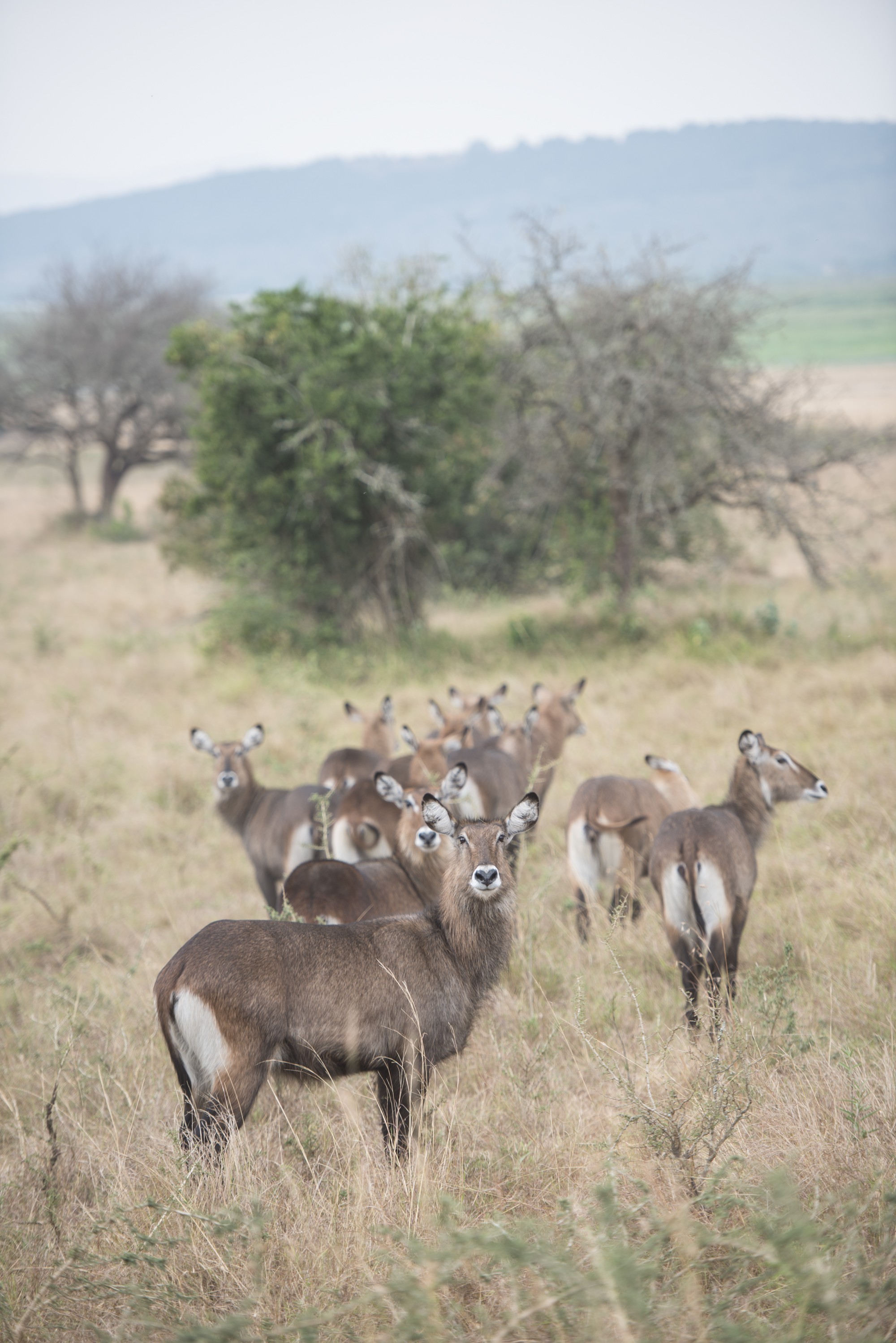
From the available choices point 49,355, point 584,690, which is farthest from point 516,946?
point 49,355

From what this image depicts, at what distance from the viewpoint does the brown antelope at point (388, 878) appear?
4.14m

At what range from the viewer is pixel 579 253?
435 inches

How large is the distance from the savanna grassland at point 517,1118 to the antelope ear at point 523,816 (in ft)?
2.32

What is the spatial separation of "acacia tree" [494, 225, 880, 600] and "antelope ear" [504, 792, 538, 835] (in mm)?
7385

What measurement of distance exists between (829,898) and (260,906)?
3.39 metres

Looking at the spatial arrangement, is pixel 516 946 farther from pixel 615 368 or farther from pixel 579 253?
pixel 579 253

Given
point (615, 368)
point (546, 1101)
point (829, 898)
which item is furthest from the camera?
point (615, 368)

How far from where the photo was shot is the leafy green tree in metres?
11.1

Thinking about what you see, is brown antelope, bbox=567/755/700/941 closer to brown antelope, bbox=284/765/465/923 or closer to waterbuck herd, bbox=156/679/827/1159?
waterbuck herd, bbox=156/679/827/1159

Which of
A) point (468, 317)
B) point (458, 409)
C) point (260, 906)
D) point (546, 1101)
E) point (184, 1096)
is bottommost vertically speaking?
point (260, 906)

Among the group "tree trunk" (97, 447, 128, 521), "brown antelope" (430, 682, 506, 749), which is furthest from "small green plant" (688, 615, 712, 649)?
"tree trunk" (97, 447, 128, 521)

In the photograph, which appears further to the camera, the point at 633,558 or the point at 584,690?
the point at 633,558

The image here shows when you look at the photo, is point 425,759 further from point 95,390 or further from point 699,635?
point 95,390

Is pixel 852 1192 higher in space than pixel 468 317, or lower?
lower
